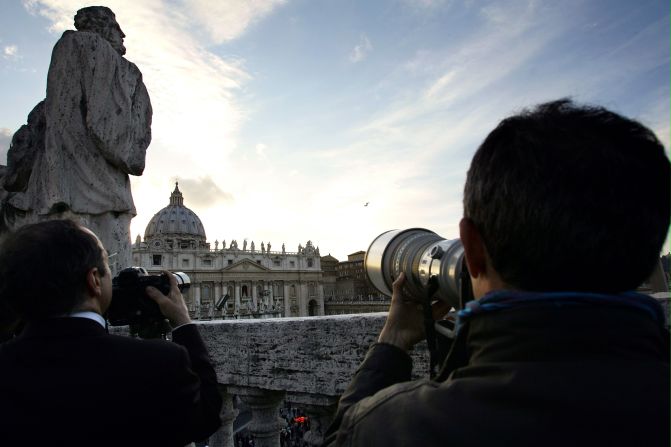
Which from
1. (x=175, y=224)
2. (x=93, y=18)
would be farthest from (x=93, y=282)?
(x=175, y=224)

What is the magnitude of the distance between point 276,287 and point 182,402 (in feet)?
227

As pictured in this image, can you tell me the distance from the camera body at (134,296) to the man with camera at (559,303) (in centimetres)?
119

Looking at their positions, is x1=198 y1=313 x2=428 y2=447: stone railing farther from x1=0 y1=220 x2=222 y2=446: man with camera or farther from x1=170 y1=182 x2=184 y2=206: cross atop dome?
x1=170 y1=182 x2=184 y2=206: cross atop dome

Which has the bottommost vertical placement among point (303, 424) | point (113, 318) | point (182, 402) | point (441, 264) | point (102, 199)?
point (303, 424)

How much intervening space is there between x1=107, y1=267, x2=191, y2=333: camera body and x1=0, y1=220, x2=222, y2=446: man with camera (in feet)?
1.02

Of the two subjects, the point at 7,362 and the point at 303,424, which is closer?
the point at 7,362

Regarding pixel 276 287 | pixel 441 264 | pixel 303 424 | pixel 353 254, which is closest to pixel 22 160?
pixel 441 264

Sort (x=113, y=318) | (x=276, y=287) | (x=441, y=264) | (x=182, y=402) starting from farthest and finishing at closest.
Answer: (x=276, y=287) → (x=113, y=318) → (x=182, y=402) → (x=441, y=264)

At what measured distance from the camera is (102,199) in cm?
414

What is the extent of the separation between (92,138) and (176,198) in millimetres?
80487

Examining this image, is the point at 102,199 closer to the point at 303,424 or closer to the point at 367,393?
the point at 367,393

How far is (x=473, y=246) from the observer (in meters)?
0.92

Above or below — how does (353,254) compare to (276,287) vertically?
above

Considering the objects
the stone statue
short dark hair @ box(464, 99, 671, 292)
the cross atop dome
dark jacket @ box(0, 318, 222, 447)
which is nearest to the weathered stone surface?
dark jacket @ box(0, 318, 222, 447)
